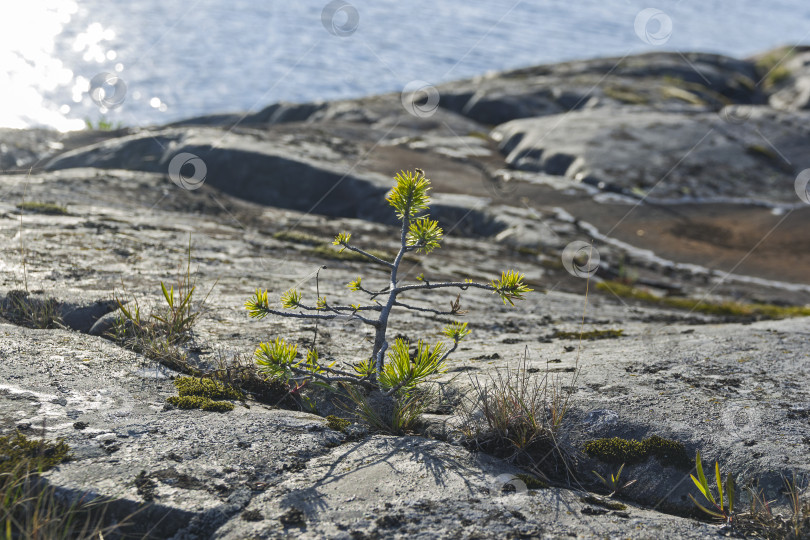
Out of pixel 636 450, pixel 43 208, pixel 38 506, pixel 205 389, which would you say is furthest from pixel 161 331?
pixel 43 208

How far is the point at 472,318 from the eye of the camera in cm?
818

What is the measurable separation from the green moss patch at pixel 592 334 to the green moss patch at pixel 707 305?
3.95 m

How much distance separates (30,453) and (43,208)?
24.3 feet

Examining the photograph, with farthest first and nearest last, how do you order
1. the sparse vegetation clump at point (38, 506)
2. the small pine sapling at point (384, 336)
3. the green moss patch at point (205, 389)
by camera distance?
the green moss patch at point (205, 389) → the small pine sapling at point (384, 336) → the sparse vegetation clump at point (38, 506)

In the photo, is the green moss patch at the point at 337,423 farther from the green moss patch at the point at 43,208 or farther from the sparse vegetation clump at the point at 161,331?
the green moss patch at the point at 43,208

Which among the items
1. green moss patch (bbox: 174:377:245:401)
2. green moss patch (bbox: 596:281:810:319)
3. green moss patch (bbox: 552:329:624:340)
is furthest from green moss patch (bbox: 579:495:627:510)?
green moss patch (bbox: 596:281:810:319)

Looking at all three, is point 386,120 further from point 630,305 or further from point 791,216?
point 630,305

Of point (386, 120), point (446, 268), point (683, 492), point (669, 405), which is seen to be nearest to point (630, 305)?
point (446, 268)

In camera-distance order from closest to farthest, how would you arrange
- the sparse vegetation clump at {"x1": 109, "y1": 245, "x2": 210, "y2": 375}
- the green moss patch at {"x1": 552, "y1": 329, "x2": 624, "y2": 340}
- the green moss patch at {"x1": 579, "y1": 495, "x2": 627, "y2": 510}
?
the green moss patch at {"x1": 579, "y1": 495, "x2": 627, "y2": 510} → the sparse vegetation clump at {"x1": 109, "y1": 245, "x2": 210, "y2": 375} → the green moss patch at {"x1": 552, "y1": 329, "x2": 624, "y2": 340}

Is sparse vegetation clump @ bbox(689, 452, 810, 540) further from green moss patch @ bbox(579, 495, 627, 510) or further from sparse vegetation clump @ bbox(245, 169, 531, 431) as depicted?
sparse vegetation clump @ bbox(245, 169, 531, 431)

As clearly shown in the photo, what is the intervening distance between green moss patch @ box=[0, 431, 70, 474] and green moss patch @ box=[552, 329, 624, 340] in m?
5.39

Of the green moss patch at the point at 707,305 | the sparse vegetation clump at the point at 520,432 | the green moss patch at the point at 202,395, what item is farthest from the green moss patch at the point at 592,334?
the green moss patch at the point at 202,395

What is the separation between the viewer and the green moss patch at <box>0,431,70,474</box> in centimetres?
361

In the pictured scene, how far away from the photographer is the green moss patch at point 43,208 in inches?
388
